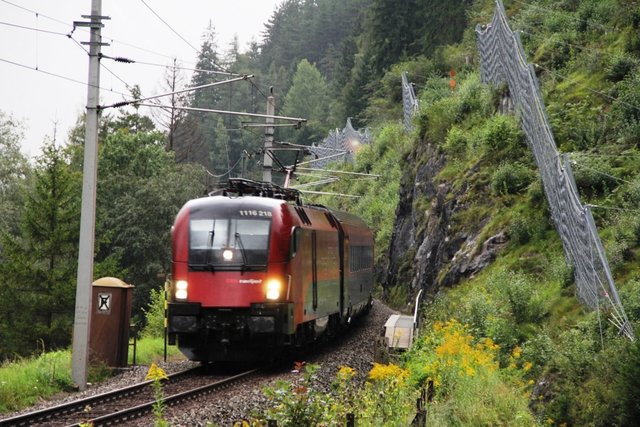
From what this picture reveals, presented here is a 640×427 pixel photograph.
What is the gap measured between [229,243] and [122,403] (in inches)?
161

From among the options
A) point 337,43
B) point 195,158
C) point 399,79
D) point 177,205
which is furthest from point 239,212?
point 337,43

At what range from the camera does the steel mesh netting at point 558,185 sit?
11.8 meters

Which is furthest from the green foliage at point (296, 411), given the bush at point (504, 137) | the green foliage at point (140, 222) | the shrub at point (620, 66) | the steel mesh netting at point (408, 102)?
the green foliage at point (140, 222)

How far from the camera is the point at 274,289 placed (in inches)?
661

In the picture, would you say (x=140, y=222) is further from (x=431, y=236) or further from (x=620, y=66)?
(x=620, y=66)

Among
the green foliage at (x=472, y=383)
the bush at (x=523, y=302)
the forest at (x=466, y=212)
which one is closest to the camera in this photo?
the green foliage at (x=472, y=383)

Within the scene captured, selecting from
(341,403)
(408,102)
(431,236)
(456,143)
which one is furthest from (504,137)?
(408,102)

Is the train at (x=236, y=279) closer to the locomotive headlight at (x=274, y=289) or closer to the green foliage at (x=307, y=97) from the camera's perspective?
the locomotive headlight at (x=274, y=289)

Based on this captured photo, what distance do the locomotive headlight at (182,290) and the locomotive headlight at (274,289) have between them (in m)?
1.46

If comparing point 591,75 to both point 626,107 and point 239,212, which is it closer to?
point 626,107

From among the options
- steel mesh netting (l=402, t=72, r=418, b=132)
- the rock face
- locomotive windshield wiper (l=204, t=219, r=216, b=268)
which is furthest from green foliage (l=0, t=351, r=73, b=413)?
steel mesh netting (l=402, t=72, r=418, b=132)

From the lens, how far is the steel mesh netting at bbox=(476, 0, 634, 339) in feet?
38.5

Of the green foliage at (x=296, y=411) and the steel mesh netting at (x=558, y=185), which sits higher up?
the steel mesh netting at (x=558, y=185)

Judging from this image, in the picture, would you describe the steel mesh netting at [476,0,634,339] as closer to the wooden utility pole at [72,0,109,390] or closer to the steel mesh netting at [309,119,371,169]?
the wooden utility pole at [72,0,109,390]
